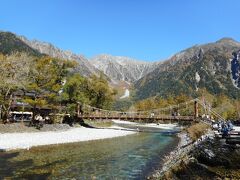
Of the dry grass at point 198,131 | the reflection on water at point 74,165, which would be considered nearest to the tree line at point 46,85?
the reflection on water at point 74,165

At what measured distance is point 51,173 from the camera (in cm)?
1789

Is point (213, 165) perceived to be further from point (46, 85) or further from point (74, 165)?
point (46, 85)

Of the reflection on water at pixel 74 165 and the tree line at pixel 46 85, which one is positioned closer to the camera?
the reflection on water at pixel 74 165

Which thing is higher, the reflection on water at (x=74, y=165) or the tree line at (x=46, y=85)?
the tree line at (x=46, y=85)

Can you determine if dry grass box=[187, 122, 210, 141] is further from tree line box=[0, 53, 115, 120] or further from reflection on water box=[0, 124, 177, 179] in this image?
tree line box=[0, 53, 115, 120]

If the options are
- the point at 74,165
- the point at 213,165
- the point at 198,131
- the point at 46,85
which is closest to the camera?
the point at 213,165

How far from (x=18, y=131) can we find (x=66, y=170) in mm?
23207

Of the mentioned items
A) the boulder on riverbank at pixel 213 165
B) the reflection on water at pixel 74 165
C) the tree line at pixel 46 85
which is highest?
the tree line at pixel 46 85

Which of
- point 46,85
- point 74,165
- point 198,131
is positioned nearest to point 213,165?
point 74,165

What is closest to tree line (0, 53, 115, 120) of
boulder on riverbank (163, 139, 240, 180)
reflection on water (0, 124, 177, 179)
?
reflection on water (0, 124, 177, 179)

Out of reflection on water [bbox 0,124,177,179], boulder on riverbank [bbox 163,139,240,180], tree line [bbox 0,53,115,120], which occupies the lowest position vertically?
reflection on water [bbox 0,124,177,179]

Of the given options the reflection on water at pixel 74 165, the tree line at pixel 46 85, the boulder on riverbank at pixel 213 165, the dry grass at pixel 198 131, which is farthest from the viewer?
the tree line at pixel 46 85

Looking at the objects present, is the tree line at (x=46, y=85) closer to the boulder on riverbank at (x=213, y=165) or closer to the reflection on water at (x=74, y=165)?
the reflection on water at (x=74, y=165)

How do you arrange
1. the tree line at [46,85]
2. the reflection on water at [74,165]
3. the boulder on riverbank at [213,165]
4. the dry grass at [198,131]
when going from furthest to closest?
the tree line at [46,85] → the dry grass at [198,131] → the reflection on water at [74,165] → the boulder on riverbank at [213,165]
